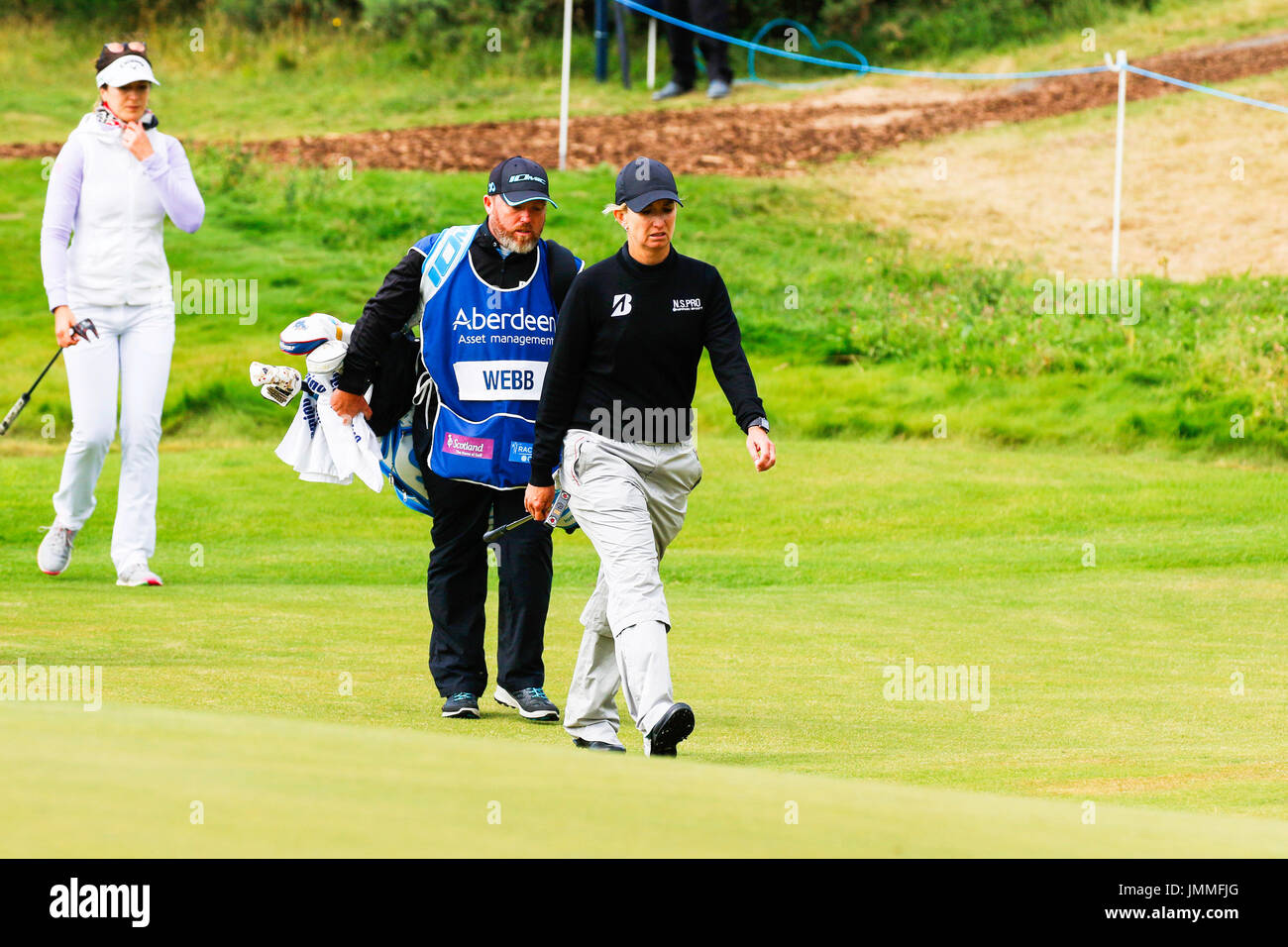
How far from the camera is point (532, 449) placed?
6.78 m

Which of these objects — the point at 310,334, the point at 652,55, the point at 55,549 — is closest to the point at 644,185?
the point at 310,334

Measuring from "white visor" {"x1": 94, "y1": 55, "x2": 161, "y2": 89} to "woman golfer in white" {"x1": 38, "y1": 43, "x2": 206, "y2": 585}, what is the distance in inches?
1.2

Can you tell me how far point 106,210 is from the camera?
9.99 m

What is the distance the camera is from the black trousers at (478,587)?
7.18m

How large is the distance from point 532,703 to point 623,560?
1123 mm

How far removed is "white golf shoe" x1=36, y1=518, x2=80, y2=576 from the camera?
34.4 ft

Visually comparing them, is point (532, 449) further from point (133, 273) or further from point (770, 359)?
point (770, 359)

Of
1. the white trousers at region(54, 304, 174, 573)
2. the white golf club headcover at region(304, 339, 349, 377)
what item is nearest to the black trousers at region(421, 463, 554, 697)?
the white golf club headcover at region(304, 339, 349, 377)

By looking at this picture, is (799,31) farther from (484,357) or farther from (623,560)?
(623,560)

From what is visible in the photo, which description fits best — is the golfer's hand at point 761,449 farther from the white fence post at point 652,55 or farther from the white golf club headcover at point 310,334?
the white fence post at point 652,55

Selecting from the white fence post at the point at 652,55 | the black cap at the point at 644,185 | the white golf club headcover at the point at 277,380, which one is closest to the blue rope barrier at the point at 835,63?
the white fence post at the point at 652,55

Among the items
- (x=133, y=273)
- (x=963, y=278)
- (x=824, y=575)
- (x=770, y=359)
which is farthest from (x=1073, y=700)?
(x=963, y=278)

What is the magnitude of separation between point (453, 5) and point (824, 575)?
24.3 m

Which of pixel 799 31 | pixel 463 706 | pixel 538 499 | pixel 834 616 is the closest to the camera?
pixel 538 499
